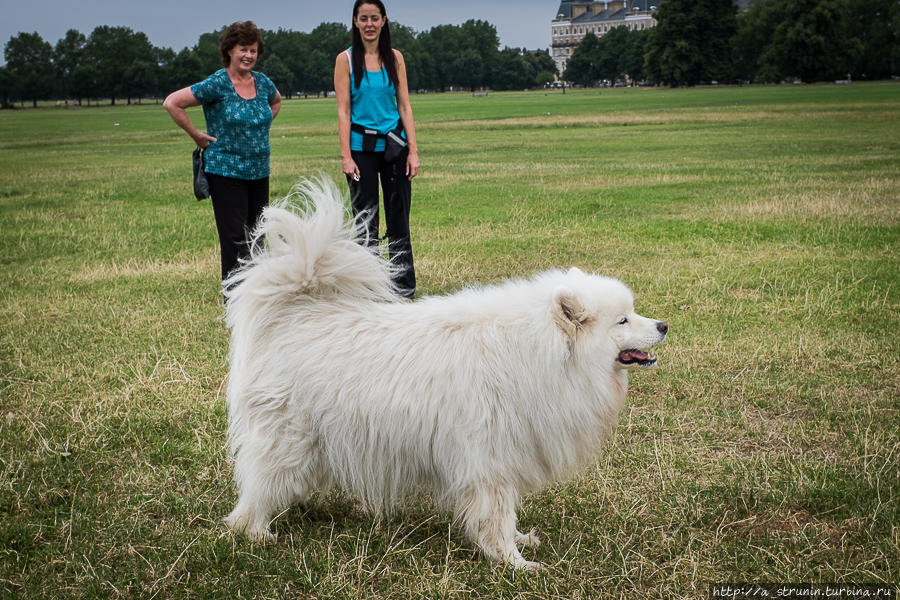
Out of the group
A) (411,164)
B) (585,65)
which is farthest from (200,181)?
(585,65)

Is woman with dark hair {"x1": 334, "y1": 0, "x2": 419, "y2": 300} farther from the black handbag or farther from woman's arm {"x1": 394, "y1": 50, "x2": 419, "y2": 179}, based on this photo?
the black handbag

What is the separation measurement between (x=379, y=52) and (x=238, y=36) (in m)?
1.25

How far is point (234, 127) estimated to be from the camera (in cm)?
696

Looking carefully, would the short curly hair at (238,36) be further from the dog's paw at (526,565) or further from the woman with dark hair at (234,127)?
the dog's paw at (526,565)

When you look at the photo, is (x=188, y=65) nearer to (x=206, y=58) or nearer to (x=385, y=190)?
(x=206, y=58)

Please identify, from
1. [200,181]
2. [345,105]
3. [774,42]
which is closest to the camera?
[200,181]

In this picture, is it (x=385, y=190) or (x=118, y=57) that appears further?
(x=118, y=57)

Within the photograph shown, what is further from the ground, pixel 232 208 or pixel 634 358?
pixel 232 208

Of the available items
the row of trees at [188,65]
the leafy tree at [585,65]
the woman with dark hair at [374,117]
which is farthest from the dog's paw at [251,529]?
the leafy tree at [585,65]

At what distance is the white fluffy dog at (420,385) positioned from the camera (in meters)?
3.60

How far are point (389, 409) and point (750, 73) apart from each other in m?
126

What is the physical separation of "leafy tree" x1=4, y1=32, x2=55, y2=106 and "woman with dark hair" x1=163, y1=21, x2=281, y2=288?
126 meters

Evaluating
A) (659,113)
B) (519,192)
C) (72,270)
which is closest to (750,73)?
(659,113)

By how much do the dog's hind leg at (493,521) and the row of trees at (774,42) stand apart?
4255 inches
